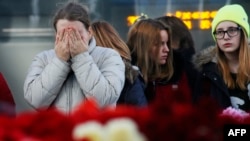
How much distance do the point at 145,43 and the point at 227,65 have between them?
0.68m

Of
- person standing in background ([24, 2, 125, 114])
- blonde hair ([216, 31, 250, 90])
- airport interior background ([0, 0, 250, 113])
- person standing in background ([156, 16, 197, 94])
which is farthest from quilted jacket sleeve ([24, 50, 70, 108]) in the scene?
airport interior background ([0, 0, 250, 113])

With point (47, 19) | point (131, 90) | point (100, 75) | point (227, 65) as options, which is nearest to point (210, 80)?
point (227, 65)

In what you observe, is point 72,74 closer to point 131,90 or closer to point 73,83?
point 73,83

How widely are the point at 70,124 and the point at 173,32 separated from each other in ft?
14.0

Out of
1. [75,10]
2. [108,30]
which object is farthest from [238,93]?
[75,10]

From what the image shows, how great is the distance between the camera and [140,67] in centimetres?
455

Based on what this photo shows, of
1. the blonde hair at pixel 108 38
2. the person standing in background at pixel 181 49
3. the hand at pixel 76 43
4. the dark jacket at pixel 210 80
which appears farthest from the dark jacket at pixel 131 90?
the person standing in background at pixel 181 49

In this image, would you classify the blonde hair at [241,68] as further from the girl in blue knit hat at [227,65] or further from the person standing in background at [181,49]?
the person standing in background at [181,49]

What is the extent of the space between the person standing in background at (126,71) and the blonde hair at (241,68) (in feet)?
1.68

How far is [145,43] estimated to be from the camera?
4500 mm

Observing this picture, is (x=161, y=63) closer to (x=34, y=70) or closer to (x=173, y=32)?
(x=173, y=32)

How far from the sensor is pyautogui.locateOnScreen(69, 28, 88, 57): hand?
10.8 ft

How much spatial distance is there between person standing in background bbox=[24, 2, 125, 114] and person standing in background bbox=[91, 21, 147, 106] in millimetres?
419

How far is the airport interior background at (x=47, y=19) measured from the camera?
23.2 feet
